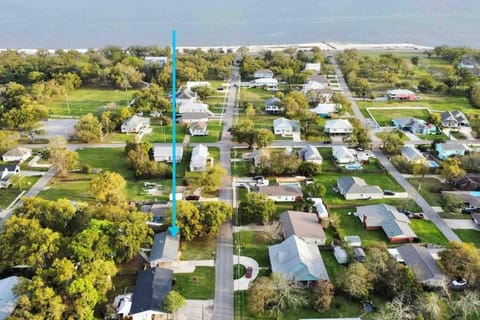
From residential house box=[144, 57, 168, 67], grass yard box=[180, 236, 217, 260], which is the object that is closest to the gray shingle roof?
grass yard box=[180, 236, 217, 260]

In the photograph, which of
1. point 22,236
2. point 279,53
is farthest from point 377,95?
point 22,236

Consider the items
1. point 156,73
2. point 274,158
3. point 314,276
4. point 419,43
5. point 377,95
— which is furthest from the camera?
point 419,43

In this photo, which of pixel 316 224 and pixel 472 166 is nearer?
pixel 316 224

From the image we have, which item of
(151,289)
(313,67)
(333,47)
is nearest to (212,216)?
(151,289)

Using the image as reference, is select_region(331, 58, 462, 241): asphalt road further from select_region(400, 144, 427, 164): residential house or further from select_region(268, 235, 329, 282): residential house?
select_region(268, 235, 329, 282): residential house

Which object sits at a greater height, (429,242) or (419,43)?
(419,43)

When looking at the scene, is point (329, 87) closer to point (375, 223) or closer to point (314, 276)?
point (375, 223)

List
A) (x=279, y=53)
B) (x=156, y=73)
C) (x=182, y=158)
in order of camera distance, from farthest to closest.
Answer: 1. (x=279, y=53)
2. (x=156, y=73)
3. (x=182, y=158)
